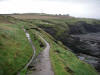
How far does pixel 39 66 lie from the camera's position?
86.3 ft

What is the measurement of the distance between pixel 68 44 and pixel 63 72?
5736 cm

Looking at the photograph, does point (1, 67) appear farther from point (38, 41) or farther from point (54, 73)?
point (38, 41)

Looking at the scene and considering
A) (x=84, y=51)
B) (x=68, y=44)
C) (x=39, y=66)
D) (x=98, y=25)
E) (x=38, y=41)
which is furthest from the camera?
(x=98, y=25)

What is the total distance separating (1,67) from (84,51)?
50.5 meters

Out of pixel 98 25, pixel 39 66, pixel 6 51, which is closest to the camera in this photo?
pixel 39 66

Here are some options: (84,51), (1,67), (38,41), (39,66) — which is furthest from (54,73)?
(84,51)

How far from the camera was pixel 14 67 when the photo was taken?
81.7 feet

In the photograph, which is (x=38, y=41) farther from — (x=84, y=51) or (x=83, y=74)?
(x=84, y=51)

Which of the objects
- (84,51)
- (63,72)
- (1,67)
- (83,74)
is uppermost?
(1,67)

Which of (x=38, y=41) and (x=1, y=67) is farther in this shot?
(x=38, y=41)

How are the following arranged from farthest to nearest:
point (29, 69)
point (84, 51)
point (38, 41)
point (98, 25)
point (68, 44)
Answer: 1. point (98, 25)
2. point (68, 44)
3. point (84, 51)
4. point (38, 41)
5. point (29, 69)

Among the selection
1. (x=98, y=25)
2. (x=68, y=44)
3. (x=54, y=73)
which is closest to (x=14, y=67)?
(x=54, y=73)

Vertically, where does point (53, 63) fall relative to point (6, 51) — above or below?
below

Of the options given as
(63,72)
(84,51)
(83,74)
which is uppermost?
(63,72)
